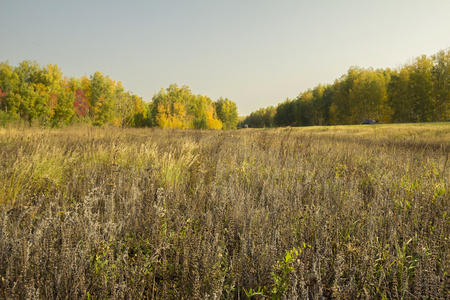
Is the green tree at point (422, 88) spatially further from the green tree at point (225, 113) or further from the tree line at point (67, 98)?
the green tree at point (225, 113)

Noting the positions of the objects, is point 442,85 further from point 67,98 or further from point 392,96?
point 67,98

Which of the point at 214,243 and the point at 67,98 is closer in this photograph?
the point at 214,243

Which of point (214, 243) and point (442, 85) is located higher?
point (442, 85)

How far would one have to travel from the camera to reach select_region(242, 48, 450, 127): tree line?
45.1 meters

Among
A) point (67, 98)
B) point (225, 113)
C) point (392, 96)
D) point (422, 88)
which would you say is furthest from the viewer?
point (225, 113)

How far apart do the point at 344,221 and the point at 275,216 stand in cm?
81

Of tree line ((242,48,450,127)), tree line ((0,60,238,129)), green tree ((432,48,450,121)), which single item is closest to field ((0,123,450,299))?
tree line ((0,60,238,129))

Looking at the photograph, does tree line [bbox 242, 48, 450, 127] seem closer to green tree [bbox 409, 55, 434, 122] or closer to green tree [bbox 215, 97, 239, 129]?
green tree [bbox 409, 55, 434, 122]

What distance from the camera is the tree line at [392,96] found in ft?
148

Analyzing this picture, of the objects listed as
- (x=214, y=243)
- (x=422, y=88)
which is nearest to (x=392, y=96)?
(x=422, y=88)

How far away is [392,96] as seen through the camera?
53938mm

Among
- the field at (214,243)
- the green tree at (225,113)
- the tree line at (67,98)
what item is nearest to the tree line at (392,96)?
the tree line at (67,98)

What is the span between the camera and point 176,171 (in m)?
4.23

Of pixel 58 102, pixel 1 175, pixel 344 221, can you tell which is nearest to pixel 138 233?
pixel 344 221
